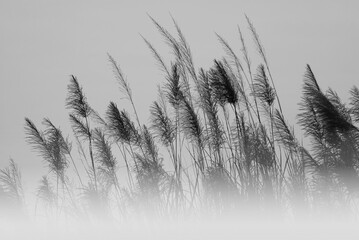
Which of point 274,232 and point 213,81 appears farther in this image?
point 213,81

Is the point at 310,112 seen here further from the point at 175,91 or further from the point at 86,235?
the point at 86,235

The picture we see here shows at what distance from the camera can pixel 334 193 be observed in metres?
3.62

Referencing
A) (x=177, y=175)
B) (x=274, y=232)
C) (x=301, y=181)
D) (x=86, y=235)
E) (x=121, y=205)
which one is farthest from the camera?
(x=121, y=205)

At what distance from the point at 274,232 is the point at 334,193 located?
37.4 inches

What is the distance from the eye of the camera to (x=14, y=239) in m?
3.37

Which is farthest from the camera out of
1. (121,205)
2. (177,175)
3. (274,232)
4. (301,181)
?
(121,205)

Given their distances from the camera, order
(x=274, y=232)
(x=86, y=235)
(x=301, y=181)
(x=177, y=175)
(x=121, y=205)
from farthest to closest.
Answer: (x=121, y=205)
(x=177, y=175)
(x=301, y=181)
(x=86, y=235)
(x=274, y=232)

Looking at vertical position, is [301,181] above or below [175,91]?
below

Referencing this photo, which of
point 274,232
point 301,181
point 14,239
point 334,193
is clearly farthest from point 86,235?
point 334,193

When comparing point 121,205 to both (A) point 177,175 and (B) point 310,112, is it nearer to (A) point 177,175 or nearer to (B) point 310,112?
(A) point 177,175

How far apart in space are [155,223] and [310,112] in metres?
1.45

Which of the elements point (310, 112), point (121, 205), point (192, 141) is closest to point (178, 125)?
point (192, 141)

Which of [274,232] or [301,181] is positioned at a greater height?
[301,181]

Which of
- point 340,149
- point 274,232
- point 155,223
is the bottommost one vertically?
point 274,232
